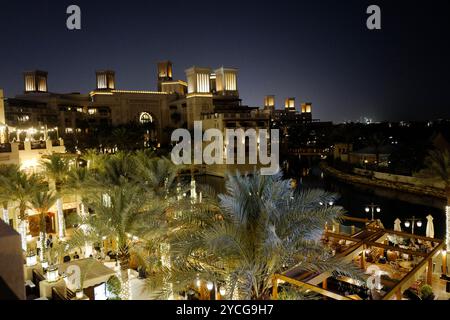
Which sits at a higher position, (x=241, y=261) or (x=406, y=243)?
(x=241, y=261)

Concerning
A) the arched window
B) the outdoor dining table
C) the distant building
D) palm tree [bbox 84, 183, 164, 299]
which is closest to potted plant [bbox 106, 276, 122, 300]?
palm tree [bbox 84, 183, 164, 299]

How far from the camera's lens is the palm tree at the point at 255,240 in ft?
20.0

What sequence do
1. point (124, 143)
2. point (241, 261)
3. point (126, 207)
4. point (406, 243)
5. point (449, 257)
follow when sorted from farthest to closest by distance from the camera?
point (124, 143), point (406, 243), point (449, 257), point (126, 207), point (241, 261)

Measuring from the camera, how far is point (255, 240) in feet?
21.1

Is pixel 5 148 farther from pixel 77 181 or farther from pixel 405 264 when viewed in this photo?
pixel 405 264

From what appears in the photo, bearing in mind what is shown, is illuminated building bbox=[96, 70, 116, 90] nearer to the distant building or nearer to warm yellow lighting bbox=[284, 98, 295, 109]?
the distant building

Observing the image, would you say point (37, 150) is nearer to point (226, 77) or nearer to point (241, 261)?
point (241, 261)

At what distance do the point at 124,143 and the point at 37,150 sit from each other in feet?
79.0

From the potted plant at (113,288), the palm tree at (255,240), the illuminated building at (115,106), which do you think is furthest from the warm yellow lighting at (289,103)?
the palm tree at (255,240)

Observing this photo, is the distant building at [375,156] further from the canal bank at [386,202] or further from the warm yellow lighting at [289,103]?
the warm yellow lighting at [289,103]

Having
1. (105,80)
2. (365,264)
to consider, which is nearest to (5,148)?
(365,264)

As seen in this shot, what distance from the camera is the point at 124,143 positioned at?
4259 cm

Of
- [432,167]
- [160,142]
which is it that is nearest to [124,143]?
[160,142]

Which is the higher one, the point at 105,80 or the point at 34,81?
the point at 34,81
